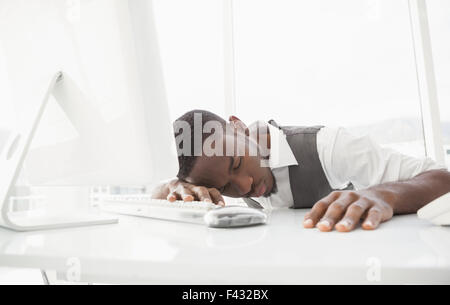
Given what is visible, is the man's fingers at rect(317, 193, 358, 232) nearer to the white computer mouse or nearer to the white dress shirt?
the white computer mouse

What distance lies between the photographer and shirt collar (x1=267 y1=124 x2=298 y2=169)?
37.6 inches

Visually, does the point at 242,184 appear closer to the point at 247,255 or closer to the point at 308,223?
the point at 308,223

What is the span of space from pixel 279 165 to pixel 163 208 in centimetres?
49

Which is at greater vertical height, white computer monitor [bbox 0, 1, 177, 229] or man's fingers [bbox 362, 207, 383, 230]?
white computer monitor [bbox 0, 1, 177, 229]

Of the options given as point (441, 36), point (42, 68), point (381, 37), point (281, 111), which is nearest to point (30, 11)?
point (42, 68)

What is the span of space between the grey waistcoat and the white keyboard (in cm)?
47

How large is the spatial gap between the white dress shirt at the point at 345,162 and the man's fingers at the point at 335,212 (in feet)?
1.15

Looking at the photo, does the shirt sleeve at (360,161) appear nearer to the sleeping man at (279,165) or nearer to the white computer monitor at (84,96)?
the sleeping man at (279,165)

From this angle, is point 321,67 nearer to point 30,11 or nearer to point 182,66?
point 182,66

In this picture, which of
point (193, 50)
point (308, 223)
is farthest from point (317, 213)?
point (193, 50)

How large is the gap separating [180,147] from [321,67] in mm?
1324

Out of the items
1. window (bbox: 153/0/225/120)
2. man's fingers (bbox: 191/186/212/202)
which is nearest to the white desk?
man's fingers (bbox: 191/186/212/202)

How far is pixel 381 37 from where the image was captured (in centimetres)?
179

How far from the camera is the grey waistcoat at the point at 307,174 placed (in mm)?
936
